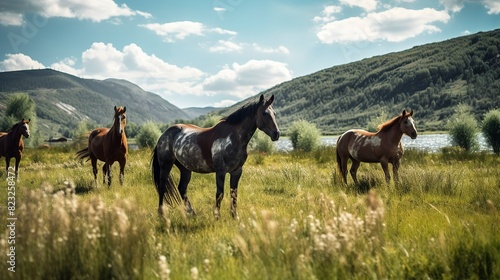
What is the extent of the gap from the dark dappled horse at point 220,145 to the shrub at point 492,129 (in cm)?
2842

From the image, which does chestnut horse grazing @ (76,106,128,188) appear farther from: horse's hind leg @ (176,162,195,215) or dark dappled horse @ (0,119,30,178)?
dark dappled horse @ (0,119,30,178)

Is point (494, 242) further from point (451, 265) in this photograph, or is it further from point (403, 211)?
point (403, 211)

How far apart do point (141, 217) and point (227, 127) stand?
2990mm

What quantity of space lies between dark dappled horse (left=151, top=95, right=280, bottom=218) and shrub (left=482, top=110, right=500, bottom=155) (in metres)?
28.4

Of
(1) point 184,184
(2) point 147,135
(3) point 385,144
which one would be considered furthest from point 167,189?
(2) point 147,135

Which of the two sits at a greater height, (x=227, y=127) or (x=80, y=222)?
(x=227, y=127)

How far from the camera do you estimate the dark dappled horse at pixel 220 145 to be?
20.1ft

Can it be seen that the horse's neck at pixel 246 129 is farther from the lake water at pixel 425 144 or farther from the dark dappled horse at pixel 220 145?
the lake water at pixel 425 144

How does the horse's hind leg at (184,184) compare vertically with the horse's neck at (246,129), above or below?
below

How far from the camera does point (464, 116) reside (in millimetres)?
29609

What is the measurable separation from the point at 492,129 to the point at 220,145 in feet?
96.6

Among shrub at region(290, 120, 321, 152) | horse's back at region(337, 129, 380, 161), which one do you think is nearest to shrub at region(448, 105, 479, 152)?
shrub at region(290, 120, 321, 152)

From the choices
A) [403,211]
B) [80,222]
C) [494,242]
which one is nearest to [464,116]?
[403,211]

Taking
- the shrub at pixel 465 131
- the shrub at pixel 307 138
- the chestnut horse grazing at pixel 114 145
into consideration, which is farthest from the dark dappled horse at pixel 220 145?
the shrub at pixel 465 131
